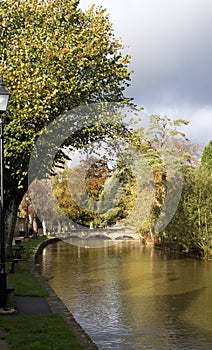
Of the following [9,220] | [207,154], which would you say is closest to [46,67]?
[9,220]

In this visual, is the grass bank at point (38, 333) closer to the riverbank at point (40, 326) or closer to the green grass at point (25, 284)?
the riverbank at point (40, 326)

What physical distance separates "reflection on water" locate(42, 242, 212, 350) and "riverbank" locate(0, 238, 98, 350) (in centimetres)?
65

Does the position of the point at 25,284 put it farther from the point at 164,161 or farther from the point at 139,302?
the point at 164,161

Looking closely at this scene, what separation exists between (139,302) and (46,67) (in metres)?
10.9

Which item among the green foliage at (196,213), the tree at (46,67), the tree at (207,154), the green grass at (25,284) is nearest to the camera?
the green grass at (25,284)

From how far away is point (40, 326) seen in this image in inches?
412

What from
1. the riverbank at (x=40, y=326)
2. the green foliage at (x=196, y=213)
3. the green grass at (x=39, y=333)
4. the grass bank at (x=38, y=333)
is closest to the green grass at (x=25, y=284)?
the riverbank at (x=40, y=326)

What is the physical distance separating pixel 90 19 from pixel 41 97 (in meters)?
5.43

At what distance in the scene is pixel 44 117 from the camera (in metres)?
22.6

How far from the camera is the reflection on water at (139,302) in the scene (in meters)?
11.1

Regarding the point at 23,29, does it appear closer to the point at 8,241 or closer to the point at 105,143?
the point at 105,143

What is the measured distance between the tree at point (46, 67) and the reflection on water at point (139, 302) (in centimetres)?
577

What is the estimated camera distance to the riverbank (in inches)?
355

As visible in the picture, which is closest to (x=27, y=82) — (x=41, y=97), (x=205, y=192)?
(x=41, y=97)
